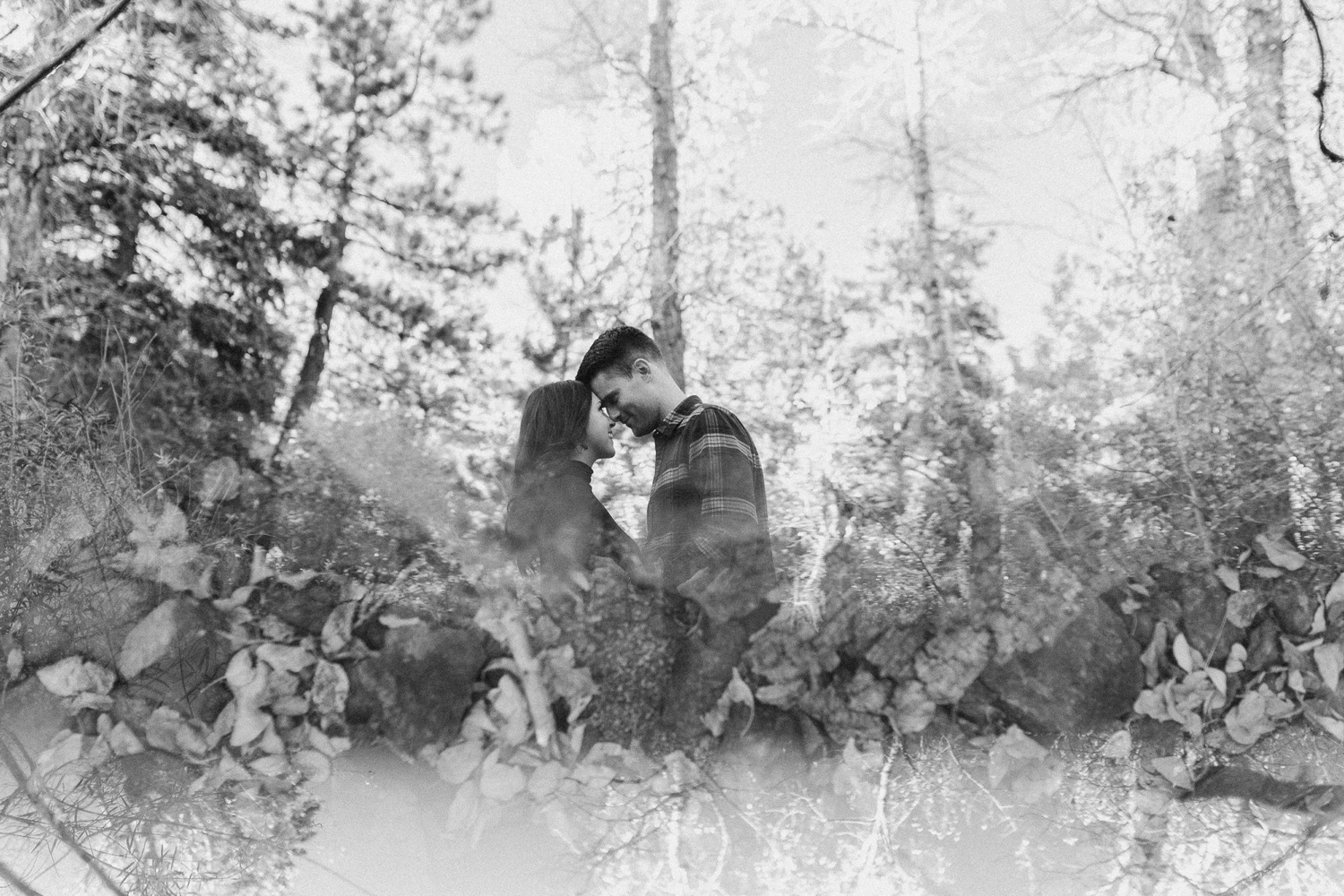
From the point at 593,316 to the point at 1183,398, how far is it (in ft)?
3.90

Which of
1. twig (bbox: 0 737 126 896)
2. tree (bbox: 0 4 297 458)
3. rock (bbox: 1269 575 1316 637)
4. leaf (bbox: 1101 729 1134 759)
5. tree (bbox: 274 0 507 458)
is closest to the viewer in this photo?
twig (bbox: 0 737 126 896)

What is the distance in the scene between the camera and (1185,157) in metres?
2.06

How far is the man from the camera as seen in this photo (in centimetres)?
126

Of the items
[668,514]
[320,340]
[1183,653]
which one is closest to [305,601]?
[668,514]

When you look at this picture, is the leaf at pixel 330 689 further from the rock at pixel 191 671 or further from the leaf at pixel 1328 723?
the leaf at pixel 1328 723

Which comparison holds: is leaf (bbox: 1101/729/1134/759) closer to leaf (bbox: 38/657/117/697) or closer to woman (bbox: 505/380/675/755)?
woman (bbox: 505/380/675/755)

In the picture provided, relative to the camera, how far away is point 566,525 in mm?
1282

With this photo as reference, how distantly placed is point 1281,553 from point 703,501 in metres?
0.95

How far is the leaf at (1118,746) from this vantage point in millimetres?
1247

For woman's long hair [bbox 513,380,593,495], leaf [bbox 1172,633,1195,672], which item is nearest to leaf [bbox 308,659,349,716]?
woman's long hair [bbox 513,380,593,495]

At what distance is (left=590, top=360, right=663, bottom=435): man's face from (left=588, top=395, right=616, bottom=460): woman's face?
12 mm

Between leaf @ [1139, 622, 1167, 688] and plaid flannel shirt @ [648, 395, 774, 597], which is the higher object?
plaid flannel shirt @ [648, 395, 774, 597]

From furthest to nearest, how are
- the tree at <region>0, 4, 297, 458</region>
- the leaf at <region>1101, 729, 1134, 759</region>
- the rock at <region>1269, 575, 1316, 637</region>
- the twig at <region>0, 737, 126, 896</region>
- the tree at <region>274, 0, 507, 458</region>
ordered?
the tree at <region>274, 0, 507, 458</region>
the tree at <region>0, 4, 297, 458</region>
the rock at <region>1269, 575, 1316, 637</region>
the leaf at <region>1101, 729, 1134, 759</region>
the twig at <region>0, 737, 126, 896</region>

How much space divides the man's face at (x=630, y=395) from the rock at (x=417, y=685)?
0.38m
